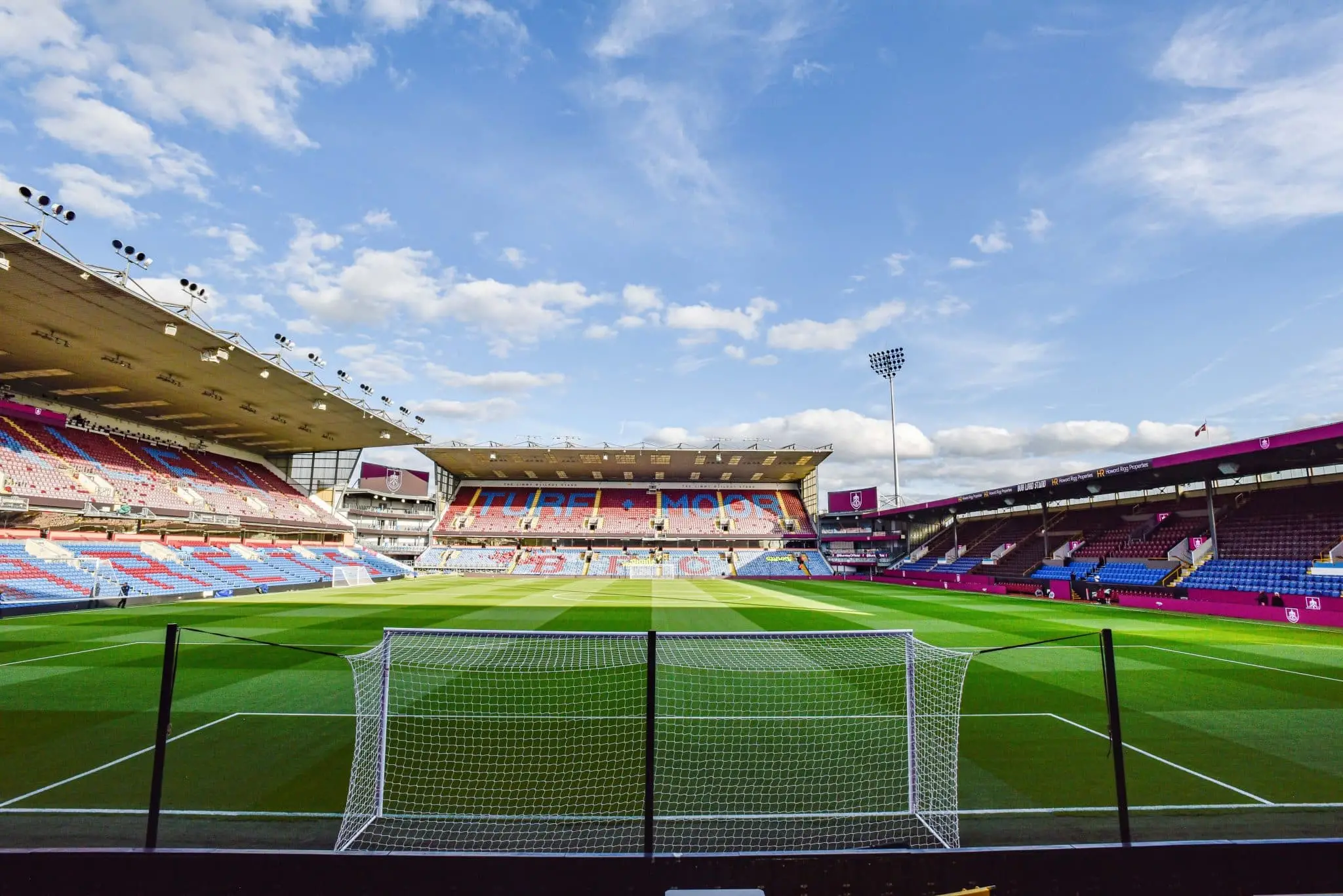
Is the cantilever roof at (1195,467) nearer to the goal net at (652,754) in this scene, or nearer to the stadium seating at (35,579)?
the goal net at (652,754)

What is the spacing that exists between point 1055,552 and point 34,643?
43035 mm

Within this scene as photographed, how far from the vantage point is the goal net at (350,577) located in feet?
121

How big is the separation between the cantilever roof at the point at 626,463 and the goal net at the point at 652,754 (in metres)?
39.7

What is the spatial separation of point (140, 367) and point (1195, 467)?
46120 millimetres

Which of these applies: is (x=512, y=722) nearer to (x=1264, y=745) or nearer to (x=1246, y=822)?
(x=1246, y=822)

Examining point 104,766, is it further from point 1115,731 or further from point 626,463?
point 626,463

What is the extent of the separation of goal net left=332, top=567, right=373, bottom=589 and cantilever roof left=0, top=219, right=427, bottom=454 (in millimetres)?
9251

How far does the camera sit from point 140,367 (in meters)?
27.1

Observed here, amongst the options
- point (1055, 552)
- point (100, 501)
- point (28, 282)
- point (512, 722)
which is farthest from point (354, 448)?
point (1055, 552)

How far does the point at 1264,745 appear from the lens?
22.9 ft

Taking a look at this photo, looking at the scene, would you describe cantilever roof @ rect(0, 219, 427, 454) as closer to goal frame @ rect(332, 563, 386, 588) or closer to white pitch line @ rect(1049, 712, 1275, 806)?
goal frame @ rect(332, 563, 386, 588)

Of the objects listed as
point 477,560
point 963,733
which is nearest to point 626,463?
point 477,560

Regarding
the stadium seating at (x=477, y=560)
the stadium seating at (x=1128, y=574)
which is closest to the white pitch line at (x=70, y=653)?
the stadium seating at (x=1128, y=574)

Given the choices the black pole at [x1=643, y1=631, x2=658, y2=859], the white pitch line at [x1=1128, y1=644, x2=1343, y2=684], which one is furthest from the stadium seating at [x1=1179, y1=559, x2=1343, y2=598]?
the black pole at [x1=643, y1=631, x2=658, y2=859]
